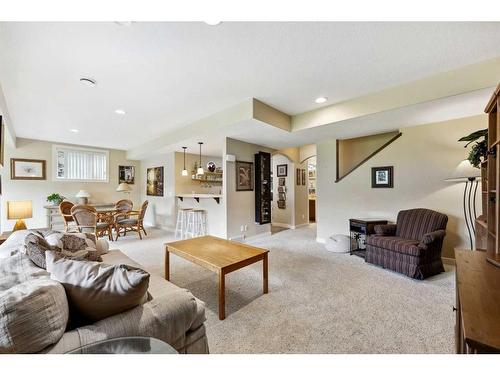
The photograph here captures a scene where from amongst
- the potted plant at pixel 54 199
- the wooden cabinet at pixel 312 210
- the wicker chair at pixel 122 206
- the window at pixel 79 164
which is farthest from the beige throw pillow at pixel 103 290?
the wooden cabinet at pixel 312 210

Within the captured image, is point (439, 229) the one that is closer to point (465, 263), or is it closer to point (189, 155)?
point (465, 263)

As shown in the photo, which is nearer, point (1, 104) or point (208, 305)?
point (208, 305)

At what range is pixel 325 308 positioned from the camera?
2.06m

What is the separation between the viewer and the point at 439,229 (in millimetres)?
2939

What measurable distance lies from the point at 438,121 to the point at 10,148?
28.8 feet

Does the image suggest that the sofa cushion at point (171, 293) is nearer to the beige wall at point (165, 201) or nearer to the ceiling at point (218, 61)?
the ceiling at point (218, 61)

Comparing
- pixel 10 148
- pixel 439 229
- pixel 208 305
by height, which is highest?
pixel 10 148

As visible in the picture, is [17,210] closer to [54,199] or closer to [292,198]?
[54,199]

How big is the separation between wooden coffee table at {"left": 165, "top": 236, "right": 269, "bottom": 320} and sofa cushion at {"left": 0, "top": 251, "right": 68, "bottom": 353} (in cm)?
123

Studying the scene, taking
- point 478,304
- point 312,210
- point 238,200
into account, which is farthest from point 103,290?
point 312,210

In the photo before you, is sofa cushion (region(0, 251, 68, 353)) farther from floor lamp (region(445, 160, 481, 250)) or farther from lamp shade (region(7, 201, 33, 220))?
floor lamp (region(445, 160, 481, 250))

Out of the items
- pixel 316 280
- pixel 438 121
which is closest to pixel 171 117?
pixel 316 280

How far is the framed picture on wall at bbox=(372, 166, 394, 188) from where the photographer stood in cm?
377

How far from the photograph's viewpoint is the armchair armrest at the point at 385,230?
327 cm
